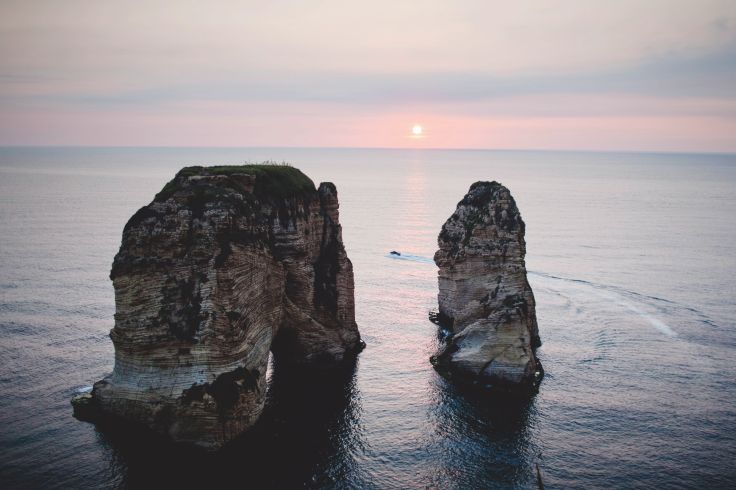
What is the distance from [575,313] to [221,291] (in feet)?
164

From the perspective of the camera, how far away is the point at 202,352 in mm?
40188

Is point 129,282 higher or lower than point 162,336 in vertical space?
higher

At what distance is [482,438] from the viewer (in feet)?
141

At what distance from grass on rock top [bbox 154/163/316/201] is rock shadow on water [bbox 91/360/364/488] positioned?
59.3 feet

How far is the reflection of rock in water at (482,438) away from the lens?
37.9m

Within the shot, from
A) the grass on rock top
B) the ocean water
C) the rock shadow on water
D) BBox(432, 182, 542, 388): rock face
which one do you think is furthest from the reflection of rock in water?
the grass on rock top

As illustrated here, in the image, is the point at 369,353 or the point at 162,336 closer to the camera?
the point at 162,336

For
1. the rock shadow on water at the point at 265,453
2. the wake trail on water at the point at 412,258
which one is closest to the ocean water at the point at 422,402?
Answer: the rock shadow on water at the point at 265,453

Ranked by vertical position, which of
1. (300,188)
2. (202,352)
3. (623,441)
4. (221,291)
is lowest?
(623,441)

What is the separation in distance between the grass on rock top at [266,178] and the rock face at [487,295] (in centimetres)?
1827

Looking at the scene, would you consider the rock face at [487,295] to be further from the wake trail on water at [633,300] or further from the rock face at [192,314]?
the rock face at [192,314]

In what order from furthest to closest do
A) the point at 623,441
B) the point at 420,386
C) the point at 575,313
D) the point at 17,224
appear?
the point at 17,224
the point at 575,313
the point at 420,386
the point at 623,441

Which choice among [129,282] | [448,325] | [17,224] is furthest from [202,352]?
[17,224]

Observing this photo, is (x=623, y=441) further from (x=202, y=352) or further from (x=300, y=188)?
(x=300, y=188)
